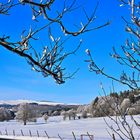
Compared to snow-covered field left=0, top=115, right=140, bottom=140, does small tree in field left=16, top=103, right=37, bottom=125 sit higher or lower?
higher

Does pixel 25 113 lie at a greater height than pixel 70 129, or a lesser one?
greater

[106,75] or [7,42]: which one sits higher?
[7,42]

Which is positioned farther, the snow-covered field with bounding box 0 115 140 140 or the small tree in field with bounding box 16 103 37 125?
the small tree in field with bounding box 16 103 37 125

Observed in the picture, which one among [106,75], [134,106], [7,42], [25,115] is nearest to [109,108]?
[134,106]

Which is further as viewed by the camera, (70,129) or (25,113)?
(25,113)

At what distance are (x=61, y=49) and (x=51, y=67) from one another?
0.89ft

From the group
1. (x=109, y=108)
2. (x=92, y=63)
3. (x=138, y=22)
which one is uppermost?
(x=138, y=22)

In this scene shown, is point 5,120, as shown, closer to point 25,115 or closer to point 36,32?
point 25,115

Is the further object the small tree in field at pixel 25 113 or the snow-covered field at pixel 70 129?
the small tree in field at pixel 25 113

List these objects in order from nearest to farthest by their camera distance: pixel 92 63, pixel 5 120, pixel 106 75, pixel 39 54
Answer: pixel 106 75 → pixel 92 63 → pixel 39 54 → pixel 5 120

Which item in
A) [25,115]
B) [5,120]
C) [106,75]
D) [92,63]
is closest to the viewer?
[106,75]

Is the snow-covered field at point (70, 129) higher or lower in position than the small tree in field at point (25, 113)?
lower

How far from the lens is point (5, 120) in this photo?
16738 centimetres

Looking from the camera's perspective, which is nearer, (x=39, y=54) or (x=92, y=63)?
(x=92, y=63)
